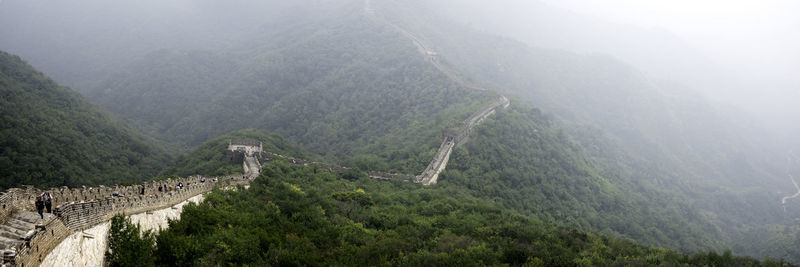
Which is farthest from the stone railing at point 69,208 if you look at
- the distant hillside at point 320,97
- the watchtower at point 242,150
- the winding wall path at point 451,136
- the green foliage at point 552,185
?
the distant hillside at point 320,97

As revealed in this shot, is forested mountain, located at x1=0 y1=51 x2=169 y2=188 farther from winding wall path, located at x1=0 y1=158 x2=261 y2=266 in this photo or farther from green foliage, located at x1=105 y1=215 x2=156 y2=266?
green foliage, located at x1=105 y1=215 x2=156 y2=266

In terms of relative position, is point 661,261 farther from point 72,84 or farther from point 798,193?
point 72,84

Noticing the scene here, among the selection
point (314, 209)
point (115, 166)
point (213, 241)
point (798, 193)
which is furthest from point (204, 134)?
point (798, 193)

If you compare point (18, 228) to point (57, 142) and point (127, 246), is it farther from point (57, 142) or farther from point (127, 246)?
point (57, 142)

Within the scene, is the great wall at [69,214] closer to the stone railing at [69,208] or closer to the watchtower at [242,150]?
the stone railing at [69,208]

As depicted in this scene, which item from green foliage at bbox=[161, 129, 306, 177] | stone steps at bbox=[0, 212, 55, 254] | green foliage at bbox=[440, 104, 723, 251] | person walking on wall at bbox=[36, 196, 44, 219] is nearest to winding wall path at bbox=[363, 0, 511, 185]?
green foliage at bbox=[440, 104, 723, 251]

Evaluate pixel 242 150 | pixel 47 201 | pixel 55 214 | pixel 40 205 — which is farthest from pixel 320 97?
pixel 55 214
